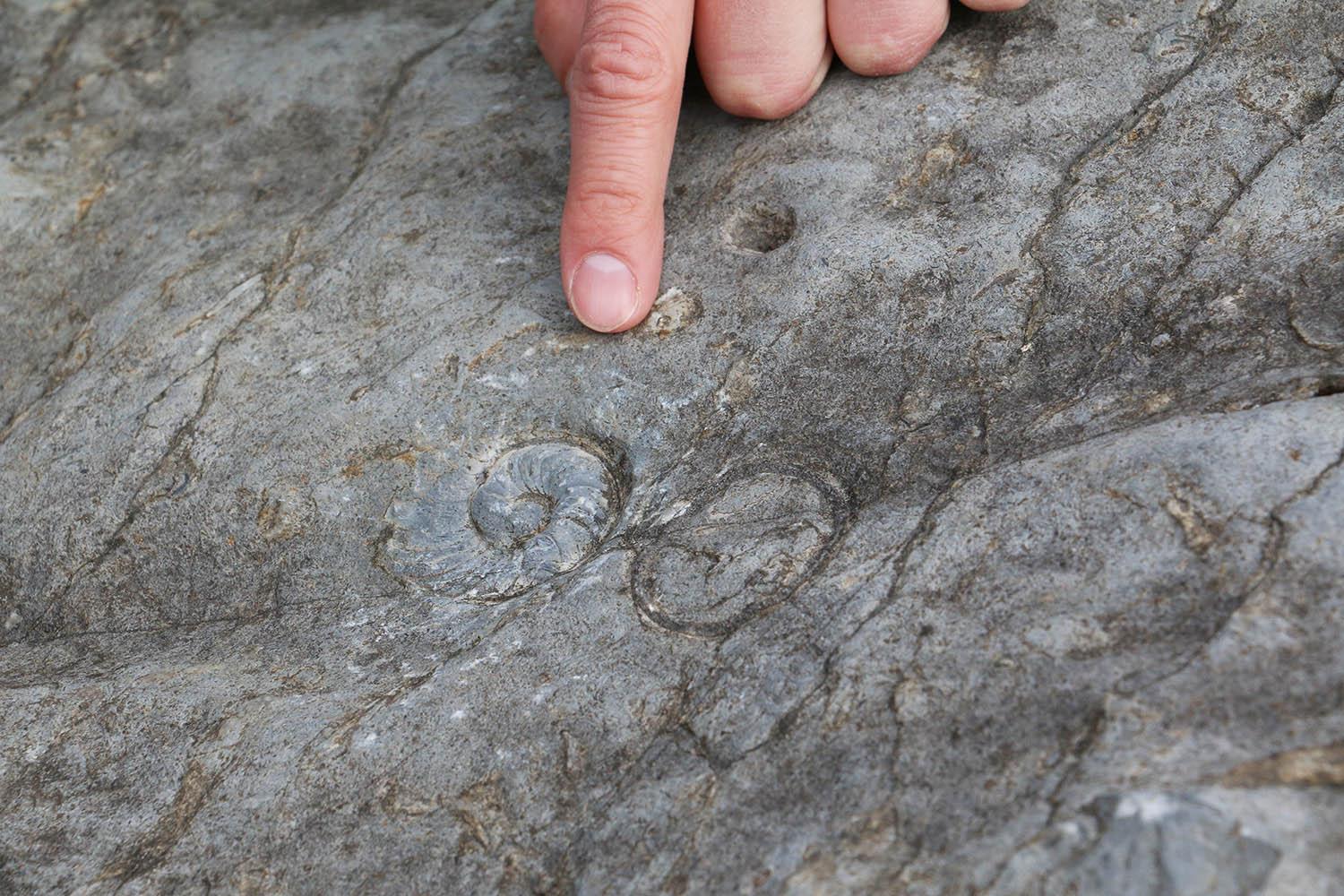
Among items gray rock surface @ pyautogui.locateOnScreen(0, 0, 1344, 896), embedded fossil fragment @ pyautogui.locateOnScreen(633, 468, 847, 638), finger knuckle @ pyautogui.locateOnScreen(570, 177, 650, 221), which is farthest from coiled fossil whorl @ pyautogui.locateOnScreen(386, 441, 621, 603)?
finger knuckle @ pyautogui.locateOnScreen(570, 177, 650, 221)

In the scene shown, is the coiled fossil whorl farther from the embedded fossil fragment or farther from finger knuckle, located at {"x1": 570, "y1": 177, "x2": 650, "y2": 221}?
finger knuckle, located at {"x1": 570, "y1": 177, "x2": 650, "y2": 221}

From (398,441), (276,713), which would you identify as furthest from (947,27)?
(276,713)

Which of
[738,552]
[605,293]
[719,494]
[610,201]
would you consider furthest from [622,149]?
[738,552]

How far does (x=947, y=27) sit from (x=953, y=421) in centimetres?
97

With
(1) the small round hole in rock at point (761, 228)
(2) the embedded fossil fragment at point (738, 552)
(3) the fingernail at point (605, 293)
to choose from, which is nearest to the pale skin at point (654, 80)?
(3) the fingernail at point (605, 293)

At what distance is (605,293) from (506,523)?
426 mm

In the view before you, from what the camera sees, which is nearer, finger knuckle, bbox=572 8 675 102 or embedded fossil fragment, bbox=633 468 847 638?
embedded fossil fragment, bbox=633 468 847 638

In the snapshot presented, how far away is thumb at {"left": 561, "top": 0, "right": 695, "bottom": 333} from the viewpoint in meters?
1.92

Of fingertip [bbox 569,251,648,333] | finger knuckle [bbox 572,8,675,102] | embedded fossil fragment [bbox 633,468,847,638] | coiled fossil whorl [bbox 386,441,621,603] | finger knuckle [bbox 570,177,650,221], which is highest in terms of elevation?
finger knuckle [bbox 572,8,675,102]

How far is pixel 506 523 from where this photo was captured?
5.95 feet

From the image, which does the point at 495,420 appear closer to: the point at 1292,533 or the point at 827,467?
the point at 827,467

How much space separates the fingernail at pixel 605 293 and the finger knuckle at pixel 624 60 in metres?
0.31

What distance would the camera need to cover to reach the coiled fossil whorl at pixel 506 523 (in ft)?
5.85

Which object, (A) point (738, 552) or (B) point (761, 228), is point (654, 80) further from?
(A) point (738, 552)
